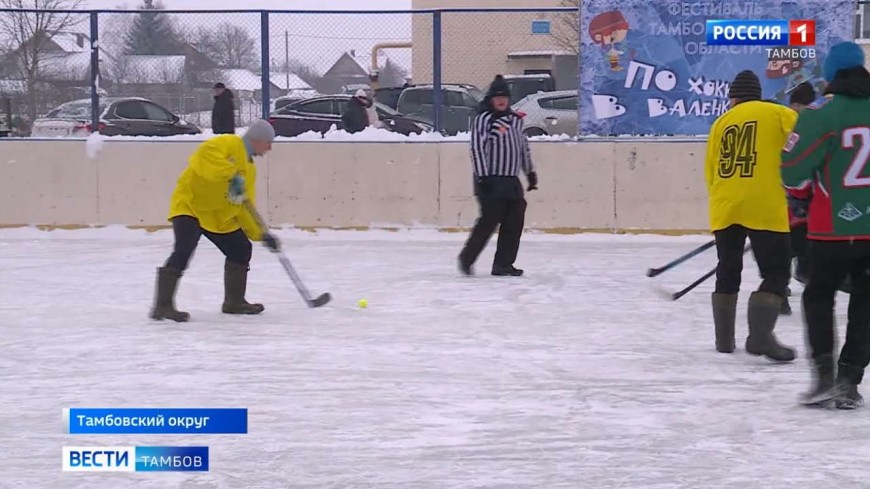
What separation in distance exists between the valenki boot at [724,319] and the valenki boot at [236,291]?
126 inches

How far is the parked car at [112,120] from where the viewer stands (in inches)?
523

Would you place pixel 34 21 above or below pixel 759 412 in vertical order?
above

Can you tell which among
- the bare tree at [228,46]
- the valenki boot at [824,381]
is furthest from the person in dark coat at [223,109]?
the valenki boot at [824,381]

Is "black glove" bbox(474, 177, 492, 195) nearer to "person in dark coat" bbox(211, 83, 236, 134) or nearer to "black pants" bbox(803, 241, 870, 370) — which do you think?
"person in dark coat" bbox(211, 83, 236, 134)

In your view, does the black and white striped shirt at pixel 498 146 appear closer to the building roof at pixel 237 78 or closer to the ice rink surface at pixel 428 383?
the ice rink surface at pixel 428 383

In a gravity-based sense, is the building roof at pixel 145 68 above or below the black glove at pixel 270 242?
above

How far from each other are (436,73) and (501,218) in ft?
11.9

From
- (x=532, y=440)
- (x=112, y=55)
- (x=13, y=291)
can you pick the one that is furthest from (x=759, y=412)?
(x=112, y=55)

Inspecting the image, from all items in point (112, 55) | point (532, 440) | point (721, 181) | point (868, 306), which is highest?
point (112, 55)

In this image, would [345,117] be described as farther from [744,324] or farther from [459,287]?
[744,324]

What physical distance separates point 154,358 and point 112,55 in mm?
7346

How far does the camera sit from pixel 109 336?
7.38 metres

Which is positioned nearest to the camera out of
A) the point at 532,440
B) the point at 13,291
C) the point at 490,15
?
the point at 532,440

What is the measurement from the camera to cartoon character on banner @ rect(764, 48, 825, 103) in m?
12.7
